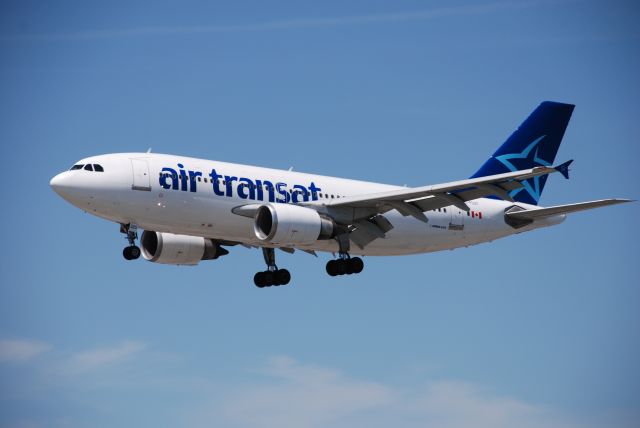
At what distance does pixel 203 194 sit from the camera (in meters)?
45.0

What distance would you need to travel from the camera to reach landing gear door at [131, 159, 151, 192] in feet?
144

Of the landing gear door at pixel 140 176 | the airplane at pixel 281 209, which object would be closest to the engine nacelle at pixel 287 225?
the airplane at pixel 281 209

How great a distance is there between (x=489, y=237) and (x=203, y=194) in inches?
566

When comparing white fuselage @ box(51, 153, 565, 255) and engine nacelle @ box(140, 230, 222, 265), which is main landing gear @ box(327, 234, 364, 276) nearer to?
white fuselage @ box(51, 153, 565, 255)

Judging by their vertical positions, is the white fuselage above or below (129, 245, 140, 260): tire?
above

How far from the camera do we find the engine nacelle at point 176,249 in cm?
5106

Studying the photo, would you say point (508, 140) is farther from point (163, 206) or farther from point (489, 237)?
point (163, 206)

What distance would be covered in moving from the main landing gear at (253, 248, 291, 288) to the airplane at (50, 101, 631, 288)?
1.7 inches

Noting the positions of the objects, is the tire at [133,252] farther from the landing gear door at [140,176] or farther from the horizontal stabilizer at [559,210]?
the horizontal stabilizer at [559,210]

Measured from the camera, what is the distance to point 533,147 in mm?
56219

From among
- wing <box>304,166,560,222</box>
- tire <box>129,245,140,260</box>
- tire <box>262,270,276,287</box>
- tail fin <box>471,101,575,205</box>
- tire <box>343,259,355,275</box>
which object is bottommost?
tire <box>129,245,140,260</box>

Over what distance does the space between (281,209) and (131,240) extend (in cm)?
592

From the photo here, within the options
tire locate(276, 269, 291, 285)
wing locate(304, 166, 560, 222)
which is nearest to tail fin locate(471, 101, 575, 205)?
wing locate(304, 166, 560, 222)

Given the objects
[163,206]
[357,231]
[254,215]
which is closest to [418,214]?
[357,231]
